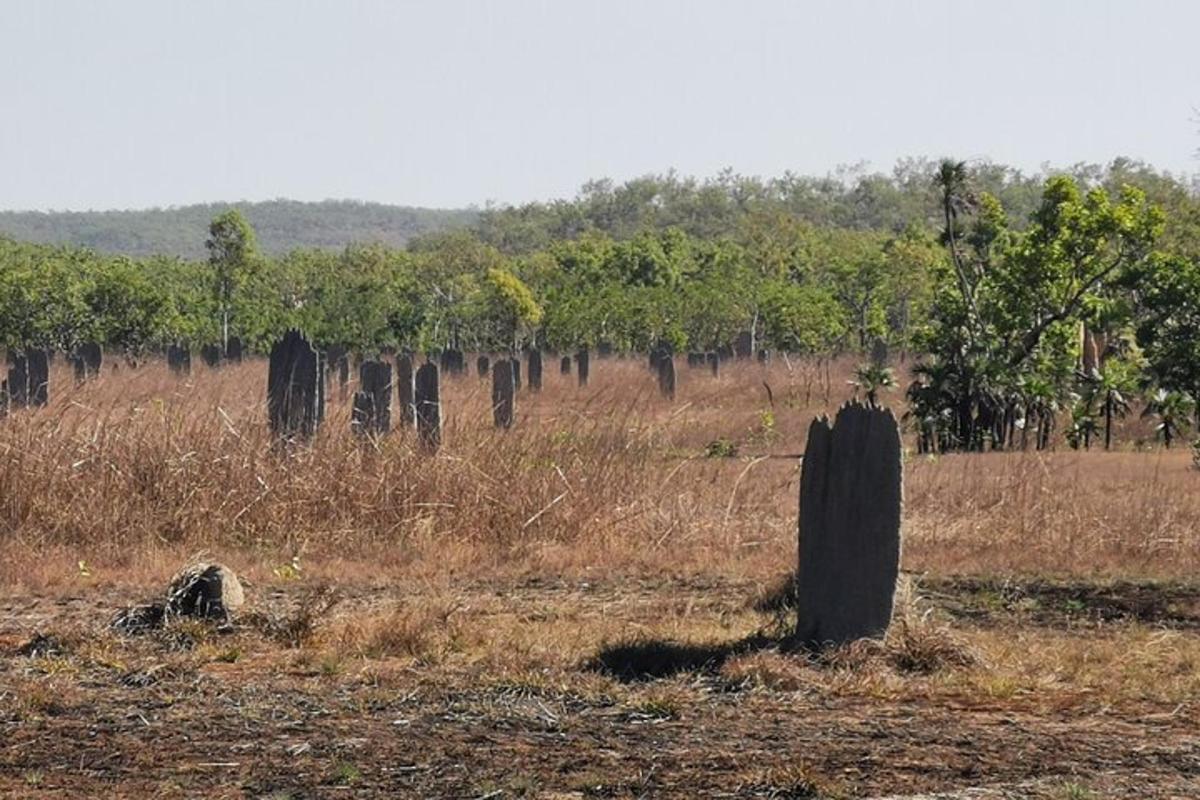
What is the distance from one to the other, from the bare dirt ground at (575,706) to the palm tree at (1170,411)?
813cm

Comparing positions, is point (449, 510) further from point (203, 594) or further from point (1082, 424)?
point (1082, 424)

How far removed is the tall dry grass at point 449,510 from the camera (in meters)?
12.6

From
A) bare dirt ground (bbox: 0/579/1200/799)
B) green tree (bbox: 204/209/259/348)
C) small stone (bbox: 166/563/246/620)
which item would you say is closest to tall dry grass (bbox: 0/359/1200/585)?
bare dirt ground (bbox: 0/579/1200/799)

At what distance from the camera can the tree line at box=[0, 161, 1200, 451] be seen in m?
21.9

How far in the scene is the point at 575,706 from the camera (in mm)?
8156

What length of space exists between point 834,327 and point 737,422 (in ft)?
69.2

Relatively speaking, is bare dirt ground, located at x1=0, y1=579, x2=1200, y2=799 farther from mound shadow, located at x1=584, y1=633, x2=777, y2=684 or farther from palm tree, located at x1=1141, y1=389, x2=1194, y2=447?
palm tree, located at x1=1141, y1=389, x2=1194, y2=447

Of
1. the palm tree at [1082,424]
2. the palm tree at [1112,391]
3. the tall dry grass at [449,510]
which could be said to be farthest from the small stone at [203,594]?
the palm tree at [1112,391]

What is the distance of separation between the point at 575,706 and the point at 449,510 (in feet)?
17.3

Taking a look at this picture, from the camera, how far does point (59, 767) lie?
7059 millimetres

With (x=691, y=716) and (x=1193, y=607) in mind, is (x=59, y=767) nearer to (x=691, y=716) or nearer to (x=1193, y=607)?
(x=691, y=716)

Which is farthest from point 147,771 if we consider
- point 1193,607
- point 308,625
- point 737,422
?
point 737,422

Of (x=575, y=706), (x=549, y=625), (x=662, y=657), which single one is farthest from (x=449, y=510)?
(x=575, y=706)

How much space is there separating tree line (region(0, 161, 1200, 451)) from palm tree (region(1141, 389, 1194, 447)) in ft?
0.13
